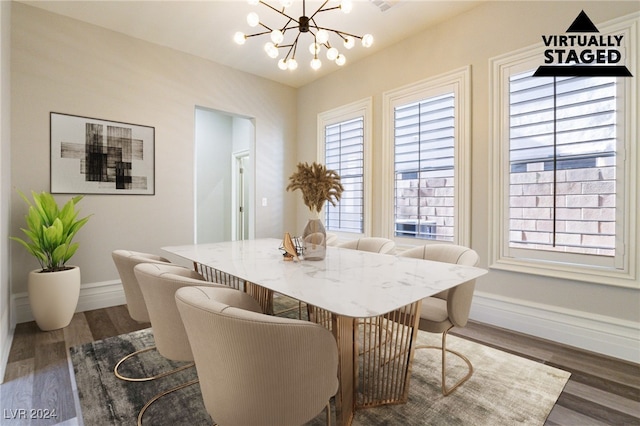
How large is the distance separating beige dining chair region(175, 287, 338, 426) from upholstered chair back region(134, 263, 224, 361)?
393 mm

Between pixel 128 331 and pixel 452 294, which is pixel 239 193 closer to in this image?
pixel 128 331

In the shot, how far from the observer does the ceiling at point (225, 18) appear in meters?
2.97

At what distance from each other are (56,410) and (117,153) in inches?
103

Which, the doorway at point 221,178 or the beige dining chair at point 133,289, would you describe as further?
the doorway at point 221,178

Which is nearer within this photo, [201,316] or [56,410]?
[201,316]

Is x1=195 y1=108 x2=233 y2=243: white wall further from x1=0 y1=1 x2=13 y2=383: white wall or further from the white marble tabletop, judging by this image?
the white marble tabletop

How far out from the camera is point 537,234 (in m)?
2.63

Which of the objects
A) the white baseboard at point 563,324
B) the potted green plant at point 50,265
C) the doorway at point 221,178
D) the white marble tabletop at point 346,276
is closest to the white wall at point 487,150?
the white baseboard at point 563,324

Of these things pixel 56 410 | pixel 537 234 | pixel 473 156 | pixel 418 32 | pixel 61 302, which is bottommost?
pixel 56 410

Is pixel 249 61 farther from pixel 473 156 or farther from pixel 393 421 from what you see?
pixel 393 421

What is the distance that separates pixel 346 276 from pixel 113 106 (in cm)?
338

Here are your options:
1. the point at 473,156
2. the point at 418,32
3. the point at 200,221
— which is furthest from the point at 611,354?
the point at 200,221

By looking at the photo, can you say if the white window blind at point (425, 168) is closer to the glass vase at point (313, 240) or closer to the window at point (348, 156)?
the window at point (348, 156)

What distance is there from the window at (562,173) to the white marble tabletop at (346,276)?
4.34 ft
